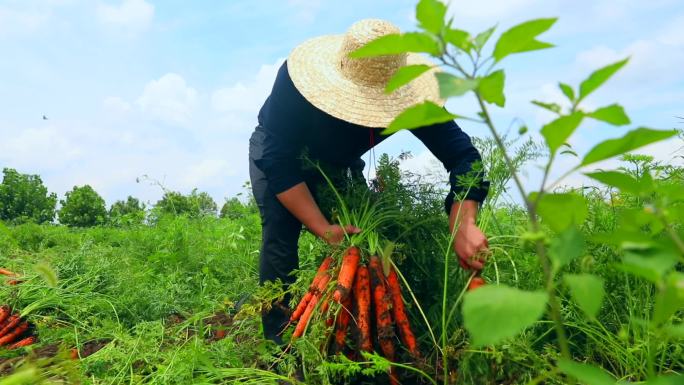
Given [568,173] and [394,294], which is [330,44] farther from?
[568,173]

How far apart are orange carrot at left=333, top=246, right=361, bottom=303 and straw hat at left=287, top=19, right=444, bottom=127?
508 mm

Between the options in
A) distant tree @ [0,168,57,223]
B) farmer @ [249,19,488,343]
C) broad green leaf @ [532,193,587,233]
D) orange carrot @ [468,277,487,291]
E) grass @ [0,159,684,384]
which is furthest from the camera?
distant tree @ [0,168,57,223]

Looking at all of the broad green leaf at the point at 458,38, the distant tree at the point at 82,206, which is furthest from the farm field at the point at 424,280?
the distant tree at the point at 82,206

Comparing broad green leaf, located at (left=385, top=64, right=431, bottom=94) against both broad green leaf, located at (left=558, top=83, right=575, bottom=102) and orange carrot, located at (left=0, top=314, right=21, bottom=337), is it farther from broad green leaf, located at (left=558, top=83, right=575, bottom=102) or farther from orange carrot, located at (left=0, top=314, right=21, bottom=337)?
orange carrot, located at (left=0, top=314, right=21, bottom=337)

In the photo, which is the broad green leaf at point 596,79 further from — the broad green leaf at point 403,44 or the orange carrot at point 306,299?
the orange carrot at point 306,299

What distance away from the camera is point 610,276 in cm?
237

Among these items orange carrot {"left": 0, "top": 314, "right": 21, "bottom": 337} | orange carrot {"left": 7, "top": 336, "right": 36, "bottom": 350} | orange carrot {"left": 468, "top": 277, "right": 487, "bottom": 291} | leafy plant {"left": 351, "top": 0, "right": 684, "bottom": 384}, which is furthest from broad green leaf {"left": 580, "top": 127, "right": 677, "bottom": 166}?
orange carrot {"left": 0, "top": 314, "right": 21, "bottom": 337}

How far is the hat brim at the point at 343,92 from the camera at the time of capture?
271 cm

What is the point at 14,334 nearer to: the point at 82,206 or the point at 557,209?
the point at 557,209

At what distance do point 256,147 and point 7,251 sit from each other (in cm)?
351

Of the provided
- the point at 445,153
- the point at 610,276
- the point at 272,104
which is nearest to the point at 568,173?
the point at 610,276

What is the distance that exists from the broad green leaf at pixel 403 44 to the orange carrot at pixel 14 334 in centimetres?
362

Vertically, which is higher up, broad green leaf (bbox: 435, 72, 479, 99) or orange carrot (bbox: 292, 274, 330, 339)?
broad green leaf (bbox: 435, 72, 479, 99)

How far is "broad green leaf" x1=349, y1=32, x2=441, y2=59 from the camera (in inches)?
34.5
